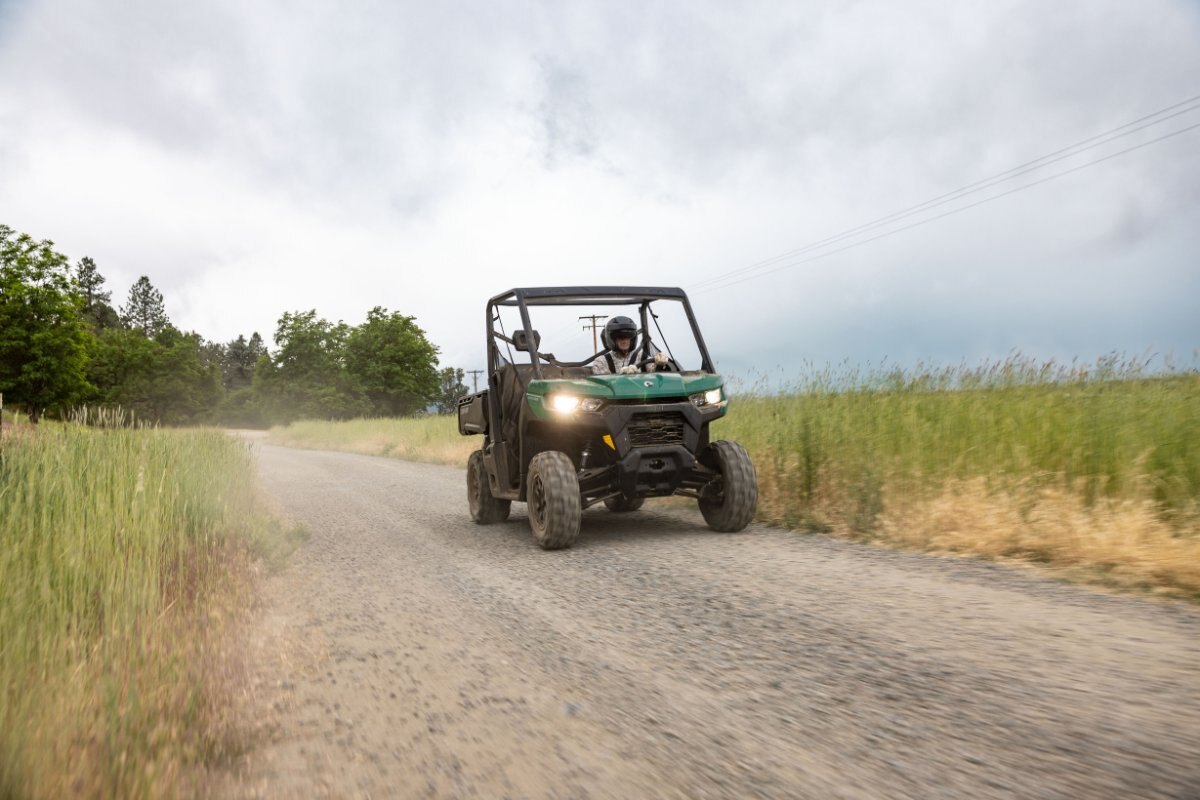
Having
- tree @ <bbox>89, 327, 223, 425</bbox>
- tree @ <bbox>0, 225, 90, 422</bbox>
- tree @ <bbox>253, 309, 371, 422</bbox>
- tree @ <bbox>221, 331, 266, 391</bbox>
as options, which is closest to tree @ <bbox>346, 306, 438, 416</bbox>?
tree @ <bbox>253, 309, 371, 422</bbox>

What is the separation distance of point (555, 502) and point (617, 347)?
1.82 meters

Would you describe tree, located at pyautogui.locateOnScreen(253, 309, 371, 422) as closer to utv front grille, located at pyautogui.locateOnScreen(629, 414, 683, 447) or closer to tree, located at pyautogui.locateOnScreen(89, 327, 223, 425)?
tree, located at pyautogui.locateOnScreen(89, 327, 223, 425)

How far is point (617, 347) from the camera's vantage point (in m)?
7.40

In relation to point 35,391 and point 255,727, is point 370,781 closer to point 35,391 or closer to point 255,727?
point 255,727

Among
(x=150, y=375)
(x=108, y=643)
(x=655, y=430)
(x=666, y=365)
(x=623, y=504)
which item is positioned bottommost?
(x=623, y=504)

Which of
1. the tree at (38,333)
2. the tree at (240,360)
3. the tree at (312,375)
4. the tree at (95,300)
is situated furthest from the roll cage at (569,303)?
the tree at (240,360)

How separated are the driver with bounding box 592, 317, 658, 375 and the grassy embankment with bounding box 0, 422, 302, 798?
3.40 m

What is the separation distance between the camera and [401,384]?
6906cm

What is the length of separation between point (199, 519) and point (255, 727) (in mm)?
3923

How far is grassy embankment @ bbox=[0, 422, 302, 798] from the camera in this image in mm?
2143

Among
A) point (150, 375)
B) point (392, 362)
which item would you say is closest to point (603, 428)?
point (392, 362)

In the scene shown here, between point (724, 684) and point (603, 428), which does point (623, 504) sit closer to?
point (603, 428)

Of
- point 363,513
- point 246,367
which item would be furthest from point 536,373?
point 246,367

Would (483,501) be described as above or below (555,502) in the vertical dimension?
below
